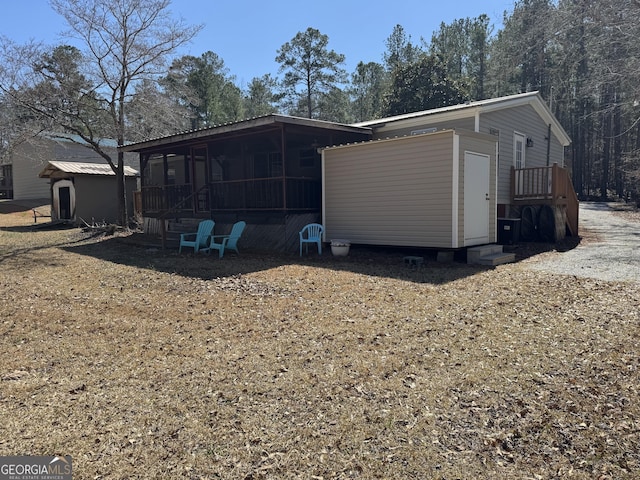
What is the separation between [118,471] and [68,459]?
1.10 ft

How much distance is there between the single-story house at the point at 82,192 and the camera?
1834cm

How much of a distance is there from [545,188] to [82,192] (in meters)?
17.0

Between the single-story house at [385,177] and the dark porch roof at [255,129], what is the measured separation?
29mm

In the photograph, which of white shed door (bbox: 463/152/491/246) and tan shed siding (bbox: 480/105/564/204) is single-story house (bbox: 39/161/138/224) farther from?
white shed door (bbox: 463/152/491/246)

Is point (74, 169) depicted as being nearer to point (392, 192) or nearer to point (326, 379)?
point (392, 192)

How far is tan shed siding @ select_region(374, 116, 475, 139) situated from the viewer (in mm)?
11500

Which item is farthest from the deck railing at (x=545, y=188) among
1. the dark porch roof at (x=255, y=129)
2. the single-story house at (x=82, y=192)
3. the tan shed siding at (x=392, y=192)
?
the single-story house at (x=82, y=192)

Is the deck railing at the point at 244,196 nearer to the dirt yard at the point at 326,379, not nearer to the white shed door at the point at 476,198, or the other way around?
the white shed door at the point at 476,198

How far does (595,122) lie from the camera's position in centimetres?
3547

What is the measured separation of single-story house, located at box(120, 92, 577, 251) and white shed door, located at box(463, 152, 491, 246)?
0.8 inches

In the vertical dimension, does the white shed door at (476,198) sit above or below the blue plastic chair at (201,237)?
above

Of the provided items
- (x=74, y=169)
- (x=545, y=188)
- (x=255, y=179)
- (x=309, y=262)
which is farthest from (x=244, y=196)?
(x=74, y=169)

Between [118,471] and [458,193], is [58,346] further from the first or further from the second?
[458,193]

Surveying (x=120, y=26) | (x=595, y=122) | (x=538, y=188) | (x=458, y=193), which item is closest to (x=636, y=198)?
(x=595, y=122)
